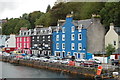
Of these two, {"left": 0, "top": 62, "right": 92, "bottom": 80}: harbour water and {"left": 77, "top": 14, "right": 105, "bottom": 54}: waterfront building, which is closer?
{"left": 0, "top": 62, "right": 92, "bottom": 80}: harbour water

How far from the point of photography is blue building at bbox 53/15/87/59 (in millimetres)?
47216

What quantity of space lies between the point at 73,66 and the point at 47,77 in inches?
193

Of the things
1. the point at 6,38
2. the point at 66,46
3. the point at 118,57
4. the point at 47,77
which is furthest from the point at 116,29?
the point at 6,38

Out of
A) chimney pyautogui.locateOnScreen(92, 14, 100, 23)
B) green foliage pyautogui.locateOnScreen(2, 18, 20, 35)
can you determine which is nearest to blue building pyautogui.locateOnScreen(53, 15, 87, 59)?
chimney pyautogui.locateOnScreen(92, 14, 100, 23)

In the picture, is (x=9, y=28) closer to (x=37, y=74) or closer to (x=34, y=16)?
(x=34, y=16)

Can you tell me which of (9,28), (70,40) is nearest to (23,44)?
(70,40)

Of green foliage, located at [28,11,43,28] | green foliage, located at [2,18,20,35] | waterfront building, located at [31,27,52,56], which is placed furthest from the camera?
green foliage, located at [28,11,43,28]

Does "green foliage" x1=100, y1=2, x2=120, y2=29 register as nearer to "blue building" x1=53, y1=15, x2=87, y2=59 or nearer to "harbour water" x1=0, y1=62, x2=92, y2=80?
"blue building" x1=53, y1=15, x2=87, y2=59

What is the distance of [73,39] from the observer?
49.4 m

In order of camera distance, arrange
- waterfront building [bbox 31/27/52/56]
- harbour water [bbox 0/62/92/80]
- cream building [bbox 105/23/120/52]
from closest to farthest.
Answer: harbour water [bbox 0/62/92/80], cream building [bbox 105/23/120/52], waterfront building [bbox 31/27/52/56]

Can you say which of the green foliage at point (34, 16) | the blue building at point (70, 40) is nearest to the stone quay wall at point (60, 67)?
the blue building at point (70, 40)

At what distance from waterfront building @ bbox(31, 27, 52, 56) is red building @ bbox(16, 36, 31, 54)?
6.38ft

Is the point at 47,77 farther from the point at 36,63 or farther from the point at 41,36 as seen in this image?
the point at 41,36

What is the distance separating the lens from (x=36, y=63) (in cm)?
4769
